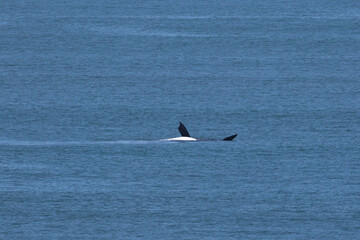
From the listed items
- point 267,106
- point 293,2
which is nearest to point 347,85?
point 267,106

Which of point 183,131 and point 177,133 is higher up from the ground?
point 177,133

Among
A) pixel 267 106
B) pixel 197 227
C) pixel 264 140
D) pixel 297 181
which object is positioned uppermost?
pixel 267 106

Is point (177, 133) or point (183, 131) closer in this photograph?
point (183, 131)

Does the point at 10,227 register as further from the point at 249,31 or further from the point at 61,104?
the point at 249,31

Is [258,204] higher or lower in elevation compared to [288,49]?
lower

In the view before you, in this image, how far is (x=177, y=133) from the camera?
65562 mm

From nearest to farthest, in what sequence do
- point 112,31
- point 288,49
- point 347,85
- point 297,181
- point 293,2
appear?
point 297,181 < point 347,85 < point 288,49 < point 112,31 < point 293,2

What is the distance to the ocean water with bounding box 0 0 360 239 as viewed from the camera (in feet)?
152

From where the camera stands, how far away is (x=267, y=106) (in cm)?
7544

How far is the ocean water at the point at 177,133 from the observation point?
1828 inches

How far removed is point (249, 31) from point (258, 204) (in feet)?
268

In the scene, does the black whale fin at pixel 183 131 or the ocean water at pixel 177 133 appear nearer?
the ocean water at pixel 177 133

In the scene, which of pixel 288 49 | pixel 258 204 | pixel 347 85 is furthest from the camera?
pixel 288 49

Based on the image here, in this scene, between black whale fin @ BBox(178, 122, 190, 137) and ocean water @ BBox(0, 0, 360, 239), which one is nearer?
ocean water @ BBox(0, 0, 360, 239)
